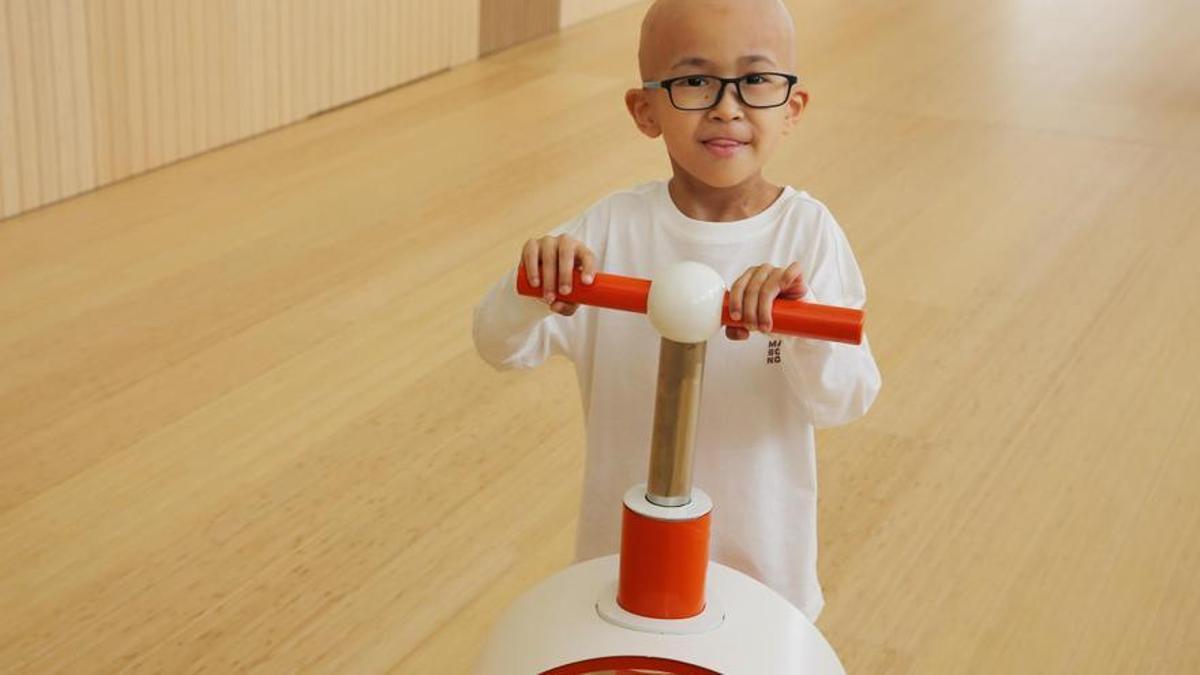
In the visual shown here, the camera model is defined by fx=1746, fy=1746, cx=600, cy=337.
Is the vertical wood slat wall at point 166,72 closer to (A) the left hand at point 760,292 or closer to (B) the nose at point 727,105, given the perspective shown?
(B) the nose at point 727,105

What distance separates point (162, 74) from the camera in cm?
283

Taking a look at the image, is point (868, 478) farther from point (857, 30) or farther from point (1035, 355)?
point (857, 30)

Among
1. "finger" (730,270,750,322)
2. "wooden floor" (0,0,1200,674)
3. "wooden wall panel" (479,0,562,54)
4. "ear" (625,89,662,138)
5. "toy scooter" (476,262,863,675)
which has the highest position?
"ear" (625,89,662,138)

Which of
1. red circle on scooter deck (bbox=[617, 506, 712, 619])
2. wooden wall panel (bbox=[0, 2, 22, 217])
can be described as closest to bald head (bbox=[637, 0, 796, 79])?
red circle on scooter deck (bbox=[617, 506, 712, 619])

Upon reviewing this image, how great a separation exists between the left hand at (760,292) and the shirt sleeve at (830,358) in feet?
0.34

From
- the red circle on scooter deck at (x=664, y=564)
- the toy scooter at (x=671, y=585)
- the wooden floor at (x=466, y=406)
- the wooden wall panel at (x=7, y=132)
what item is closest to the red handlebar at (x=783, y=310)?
the toy scooter at (x=671, y=585)

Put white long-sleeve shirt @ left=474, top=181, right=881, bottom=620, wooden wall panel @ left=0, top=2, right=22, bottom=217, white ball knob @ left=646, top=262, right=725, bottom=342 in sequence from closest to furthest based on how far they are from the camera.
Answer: white ball knob @ left=646, top=262, right=725, bottom=342 → white long-sleeve shirt @ left=474, top=181, right=881, bottom=620 → wooden wall panel @ left=0, top=2, right=22, bottom=217

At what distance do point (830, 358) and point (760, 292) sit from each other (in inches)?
5.5

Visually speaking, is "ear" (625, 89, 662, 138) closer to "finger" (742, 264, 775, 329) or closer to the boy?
the boy

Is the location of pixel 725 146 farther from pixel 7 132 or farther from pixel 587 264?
pixel 7 132

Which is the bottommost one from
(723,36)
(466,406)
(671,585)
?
A: (466,406)

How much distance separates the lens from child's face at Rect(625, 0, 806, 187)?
3.09 feet

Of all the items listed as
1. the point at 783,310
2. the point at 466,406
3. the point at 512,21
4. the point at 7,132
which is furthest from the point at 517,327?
the point at 512,21

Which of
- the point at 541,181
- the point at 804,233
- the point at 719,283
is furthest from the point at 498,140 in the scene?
the point at 719,283
